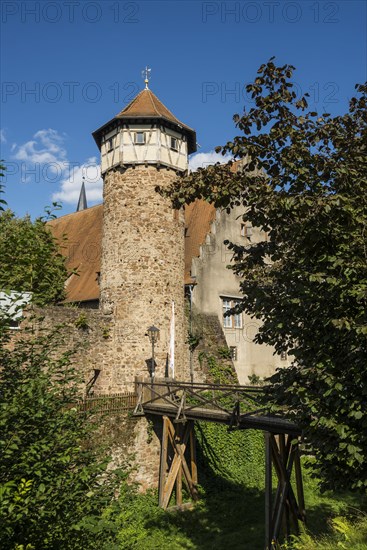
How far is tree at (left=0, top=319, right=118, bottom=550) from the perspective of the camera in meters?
4.80

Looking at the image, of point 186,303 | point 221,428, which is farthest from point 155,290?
point 221,428

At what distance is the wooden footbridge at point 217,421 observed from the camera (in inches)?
429

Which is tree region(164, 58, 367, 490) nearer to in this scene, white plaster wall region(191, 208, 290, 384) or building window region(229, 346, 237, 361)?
white plaster wall region(191, 208, 290, 384)

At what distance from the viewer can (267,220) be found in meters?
6.28

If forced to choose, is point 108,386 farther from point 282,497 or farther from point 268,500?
point 282,497

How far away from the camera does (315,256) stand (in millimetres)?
5656

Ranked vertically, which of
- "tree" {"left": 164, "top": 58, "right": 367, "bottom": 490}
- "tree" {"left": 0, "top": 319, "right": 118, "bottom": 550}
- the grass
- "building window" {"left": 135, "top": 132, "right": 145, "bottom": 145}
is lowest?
the grass

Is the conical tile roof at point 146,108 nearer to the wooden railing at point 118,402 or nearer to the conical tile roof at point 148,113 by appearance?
the conical tile roof at point 148,113

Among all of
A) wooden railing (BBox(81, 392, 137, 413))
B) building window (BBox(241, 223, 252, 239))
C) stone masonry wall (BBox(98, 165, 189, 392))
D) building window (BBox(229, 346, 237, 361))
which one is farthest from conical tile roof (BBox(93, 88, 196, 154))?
wooden railing (BBox(81, 392, 137, 413))

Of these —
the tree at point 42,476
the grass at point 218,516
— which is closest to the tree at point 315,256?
the tree at point 42,476

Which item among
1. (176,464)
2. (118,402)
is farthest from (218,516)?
(118,402)

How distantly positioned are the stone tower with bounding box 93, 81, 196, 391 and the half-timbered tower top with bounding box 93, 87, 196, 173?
38mm

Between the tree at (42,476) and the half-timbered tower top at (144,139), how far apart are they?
13231 mm

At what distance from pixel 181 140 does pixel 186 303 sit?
6779 millimetres
